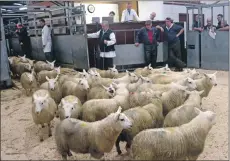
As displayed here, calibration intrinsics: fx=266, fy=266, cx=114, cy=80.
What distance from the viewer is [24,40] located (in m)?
Result: 0.82

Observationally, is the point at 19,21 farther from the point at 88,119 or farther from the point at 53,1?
the point at 88,119

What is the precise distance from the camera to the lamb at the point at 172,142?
1.03 meters

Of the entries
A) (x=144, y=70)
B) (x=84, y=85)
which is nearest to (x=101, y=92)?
(x=84, y=85)

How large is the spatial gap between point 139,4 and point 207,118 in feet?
1.93

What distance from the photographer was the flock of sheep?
1035 millimetres

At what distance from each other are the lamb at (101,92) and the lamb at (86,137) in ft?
1.56

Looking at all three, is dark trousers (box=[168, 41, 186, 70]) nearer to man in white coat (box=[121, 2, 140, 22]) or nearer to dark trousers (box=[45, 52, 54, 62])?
man in white coat (box=[121, 2, 140, 22])

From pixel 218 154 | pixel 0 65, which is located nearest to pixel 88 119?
pixel 218 154

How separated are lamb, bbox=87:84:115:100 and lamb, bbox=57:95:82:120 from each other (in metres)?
0.23

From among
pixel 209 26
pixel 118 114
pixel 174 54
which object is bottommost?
pixel 118 114

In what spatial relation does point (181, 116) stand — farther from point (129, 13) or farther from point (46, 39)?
point (46, 39)

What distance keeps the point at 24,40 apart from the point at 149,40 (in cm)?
56

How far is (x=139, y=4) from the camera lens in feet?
3.06

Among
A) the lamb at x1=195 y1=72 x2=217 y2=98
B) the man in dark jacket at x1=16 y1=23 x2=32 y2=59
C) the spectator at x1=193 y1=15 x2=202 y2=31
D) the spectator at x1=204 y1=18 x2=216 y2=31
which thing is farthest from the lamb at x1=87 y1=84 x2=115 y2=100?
the spectator at x1=193 y1=15 x2=202 y2=31
